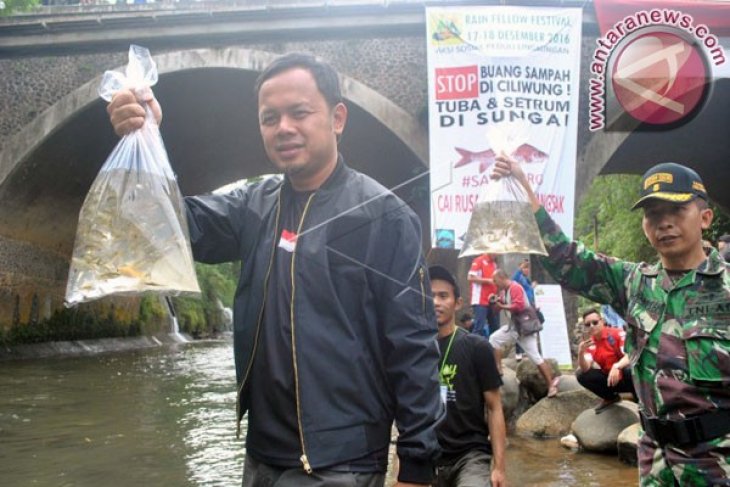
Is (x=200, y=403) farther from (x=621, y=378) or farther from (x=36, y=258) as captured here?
(x=36, y=258)

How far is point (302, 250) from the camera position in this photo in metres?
2.09

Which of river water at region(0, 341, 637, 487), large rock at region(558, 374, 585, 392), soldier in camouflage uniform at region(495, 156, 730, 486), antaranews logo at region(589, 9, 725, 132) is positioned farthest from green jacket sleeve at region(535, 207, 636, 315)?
antaranews logo at region(589, 9, 725, 132)

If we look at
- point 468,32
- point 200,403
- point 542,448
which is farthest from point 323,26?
point 542,448

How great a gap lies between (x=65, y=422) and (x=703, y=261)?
732 centimetres

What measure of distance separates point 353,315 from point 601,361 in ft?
16.5

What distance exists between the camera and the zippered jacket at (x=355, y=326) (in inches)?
77.6

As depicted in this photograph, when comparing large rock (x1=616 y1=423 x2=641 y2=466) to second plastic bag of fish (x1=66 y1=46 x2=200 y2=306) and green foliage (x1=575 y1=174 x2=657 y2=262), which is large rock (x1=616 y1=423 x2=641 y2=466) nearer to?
second plastic bag of fish (x1=66 y1=46 x2=200 y2=306)

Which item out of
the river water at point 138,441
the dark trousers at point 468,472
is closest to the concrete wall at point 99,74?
the river water at point 138,441

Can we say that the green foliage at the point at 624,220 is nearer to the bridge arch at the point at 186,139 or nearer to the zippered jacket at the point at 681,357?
the bridge arch at the point at 186,139

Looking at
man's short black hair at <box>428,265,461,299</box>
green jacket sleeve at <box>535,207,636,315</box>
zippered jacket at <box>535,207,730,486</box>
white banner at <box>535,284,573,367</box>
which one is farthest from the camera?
white banner at <box>535,284,573,367</box>

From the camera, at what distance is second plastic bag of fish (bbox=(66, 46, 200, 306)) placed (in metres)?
2.15

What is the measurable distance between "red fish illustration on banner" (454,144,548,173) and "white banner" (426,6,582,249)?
0.5 inches

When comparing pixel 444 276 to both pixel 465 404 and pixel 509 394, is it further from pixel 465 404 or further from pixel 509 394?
pixel 509 394

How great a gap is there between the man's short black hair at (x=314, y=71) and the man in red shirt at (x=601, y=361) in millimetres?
4699
